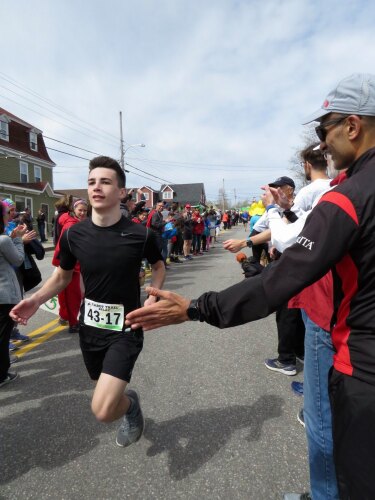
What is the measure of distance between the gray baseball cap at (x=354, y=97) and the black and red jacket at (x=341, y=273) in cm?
19

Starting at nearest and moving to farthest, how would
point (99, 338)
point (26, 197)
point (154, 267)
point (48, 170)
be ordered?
1. point (99, 338)
2. point (154, 267)
3. point (26, 197)
4. point (48, 170)

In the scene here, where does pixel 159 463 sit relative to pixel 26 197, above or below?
below

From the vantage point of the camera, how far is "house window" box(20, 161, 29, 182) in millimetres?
29794

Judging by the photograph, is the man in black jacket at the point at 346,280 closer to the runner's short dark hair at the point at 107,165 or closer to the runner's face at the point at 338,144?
the runner's face at the point at 338,144

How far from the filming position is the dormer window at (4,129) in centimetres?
2818

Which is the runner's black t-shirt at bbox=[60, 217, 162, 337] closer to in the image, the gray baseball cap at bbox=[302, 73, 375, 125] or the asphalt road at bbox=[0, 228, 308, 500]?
the asphalt road at bbox=[0, 228, 308, 500]

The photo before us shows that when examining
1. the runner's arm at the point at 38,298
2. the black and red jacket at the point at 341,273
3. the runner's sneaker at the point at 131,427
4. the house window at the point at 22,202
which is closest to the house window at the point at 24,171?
the house window at the point at 22,202

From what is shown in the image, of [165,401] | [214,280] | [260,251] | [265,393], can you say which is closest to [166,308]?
[165,401]

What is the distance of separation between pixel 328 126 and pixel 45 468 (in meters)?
2.79

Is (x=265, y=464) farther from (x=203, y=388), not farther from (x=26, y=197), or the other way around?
(x=26, y=197)

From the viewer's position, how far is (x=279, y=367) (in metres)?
3.80

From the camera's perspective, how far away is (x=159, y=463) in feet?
7.84

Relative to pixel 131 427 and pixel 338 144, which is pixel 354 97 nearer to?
pixel 338 144

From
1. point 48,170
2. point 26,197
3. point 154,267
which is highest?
point 48,170
